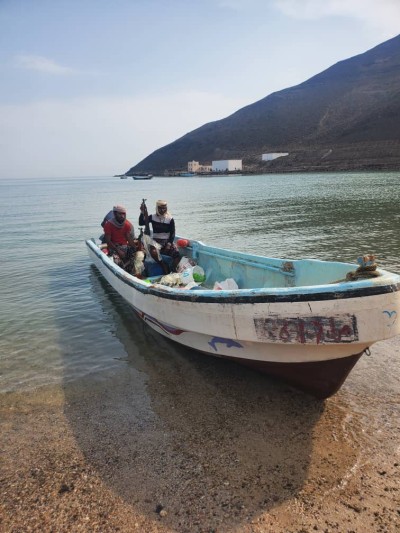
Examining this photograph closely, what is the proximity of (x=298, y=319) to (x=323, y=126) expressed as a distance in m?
142

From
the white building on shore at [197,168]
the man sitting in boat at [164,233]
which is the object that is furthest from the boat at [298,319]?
the white building on shore at [197,168]

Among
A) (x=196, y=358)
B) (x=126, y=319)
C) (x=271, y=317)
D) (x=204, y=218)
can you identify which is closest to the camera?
(x=271, y=317)

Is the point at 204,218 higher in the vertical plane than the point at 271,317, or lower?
lower

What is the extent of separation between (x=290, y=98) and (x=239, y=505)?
198 metres

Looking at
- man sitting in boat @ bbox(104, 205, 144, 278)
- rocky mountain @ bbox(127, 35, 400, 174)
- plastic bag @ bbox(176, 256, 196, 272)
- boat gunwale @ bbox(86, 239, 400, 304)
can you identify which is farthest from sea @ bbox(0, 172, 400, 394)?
rocky mountain @ bbox(127, 35, 400, 174)

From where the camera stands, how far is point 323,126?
131 metres

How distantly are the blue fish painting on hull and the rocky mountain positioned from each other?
8288 cm

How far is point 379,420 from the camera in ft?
14.1

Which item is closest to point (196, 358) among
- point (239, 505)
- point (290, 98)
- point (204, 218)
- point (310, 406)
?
point (310, 406)

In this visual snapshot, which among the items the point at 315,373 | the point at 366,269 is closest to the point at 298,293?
the point at 366,269

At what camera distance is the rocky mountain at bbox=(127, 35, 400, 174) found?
9419cm

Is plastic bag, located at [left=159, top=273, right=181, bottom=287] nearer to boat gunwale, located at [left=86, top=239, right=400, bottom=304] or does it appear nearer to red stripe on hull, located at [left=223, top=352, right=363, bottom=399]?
boat gunwale, located at [left=86, top=239, right=400, bottom=304]

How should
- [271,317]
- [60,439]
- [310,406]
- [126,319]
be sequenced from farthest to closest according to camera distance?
[126,319], [310,406], [60,439], [271,317]

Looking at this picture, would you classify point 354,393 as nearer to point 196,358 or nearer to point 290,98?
point 196,358
